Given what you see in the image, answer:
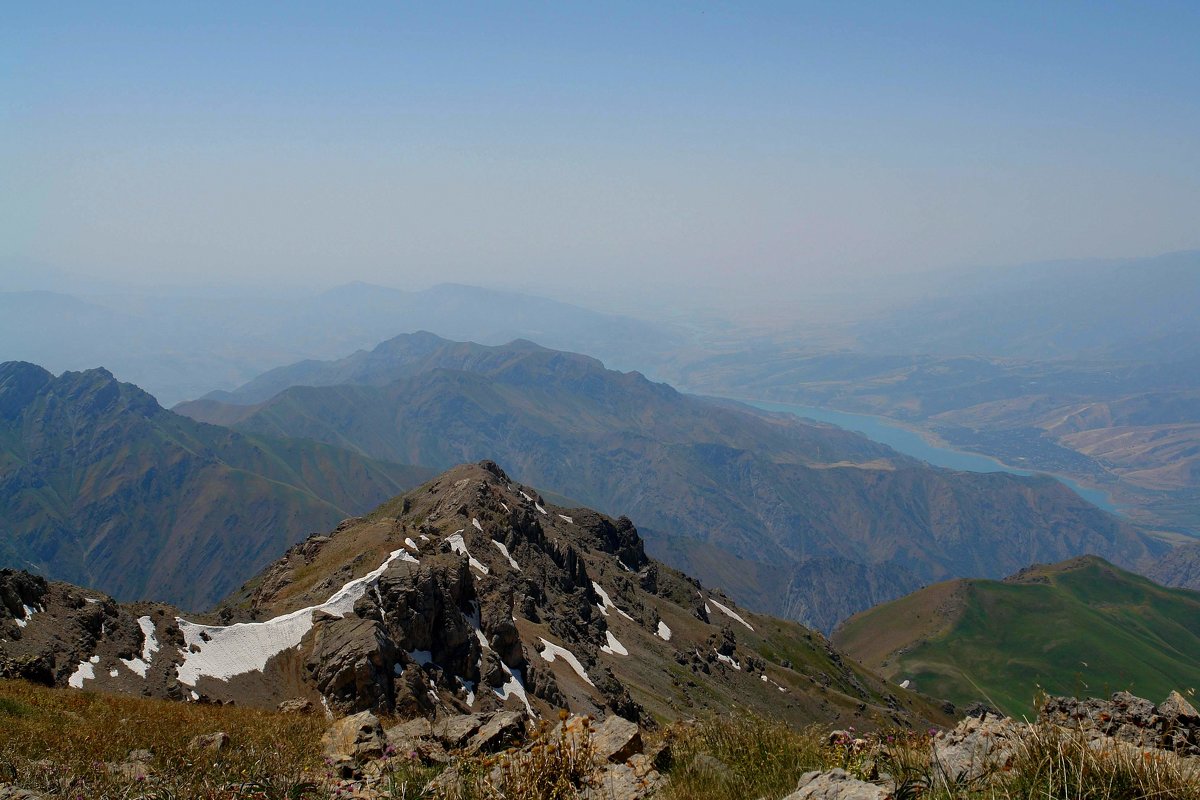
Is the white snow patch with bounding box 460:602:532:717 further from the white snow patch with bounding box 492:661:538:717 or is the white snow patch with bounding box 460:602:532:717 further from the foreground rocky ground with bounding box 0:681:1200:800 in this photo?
the foreground rocky ground with bounding box 0:681:1200:800

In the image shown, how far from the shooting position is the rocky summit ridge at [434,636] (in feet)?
109

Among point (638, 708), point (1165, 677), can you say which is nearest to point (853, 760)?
point (638, 708)

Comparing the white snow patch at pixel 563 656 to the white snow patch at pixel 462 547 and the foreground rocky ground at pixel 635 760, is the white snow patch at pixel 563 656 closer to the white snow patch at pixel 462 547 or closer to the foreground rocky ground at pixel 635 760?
the white snow patch at pixel 462 547

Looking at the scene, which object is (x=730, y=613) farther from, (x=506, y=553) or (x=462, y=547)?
(x=462, y=547)

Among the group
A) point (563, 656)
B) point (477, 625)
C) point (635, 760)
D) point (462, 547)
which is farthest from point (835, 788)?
point (462, 547)

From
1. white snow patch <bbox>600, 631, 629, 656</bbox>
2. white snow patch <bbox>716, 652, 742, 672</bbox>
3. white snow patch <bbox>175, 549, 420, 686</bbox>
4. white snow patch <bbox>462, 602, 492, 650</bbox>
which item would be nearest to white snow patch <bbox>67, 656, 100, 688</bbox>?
white snow patch <bbox>175, 549, 420, 686</bbox>

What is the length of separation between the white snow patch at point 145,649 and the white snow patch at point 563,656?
30.5 metres

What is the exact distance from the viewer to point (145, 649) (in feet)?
115

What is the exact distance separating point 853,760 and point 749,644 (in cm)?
12420

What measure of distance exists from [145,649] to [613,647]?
2214 inches

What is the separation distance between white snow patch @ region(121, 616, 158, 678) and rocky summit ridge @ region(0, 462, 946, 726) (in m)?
0.11

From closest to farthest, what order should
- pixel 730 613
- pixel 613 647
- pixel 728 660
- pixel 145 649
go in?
pixel 145 649, pixel 613 647, pixel 728 660, pixel 730 613

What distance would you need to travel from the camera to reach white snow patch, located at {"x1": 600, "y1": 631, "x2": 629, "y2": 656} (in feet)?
264

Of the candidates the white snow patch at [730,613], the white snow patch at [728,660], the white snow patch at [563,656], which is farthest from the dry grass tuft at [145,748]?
the white snow patch at [730,613]
